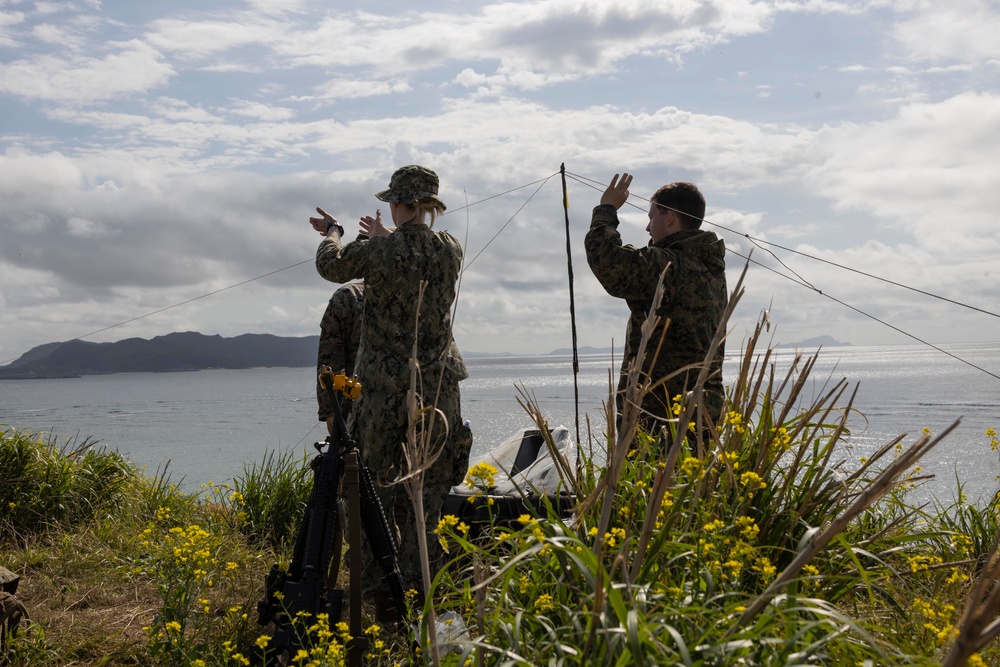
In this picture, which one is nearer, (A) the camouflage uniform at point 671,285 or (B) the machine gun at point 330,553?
(B) the machine gun at point 330,553

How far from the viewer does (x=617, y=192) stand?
4246mm

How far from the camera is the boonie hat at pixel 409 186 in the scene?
4.00 m

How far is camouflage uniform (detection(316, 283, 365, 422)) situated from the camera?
507 centimetres

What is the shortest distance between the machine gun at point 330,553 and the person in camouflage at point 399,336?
1.82 feet

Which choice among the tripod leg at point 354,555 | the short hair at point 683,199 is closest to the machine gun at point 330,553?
the tripod leg at point 354,555

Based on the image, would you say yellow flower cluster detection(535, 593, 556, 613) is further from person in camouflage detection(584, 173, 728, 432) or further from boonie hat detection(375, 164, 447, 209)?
boonie hat detection(375, 164, 447, 209)

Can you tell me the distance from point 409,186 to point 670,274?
1330 millimetres

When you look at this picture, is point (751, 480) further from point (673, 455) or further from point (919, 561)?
point (919, 561)

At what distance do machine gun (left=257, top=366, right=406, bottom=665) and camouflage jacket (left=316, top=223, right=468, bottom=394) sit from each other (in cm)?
57

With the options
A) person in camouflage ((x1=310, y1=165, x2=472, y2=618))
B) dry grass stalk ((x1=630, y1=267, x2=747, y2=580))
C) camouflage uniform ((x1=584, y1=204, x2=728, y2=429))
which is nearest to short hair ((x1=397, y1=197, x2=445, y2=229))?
person in camouflage ((x1=310, y1=165, x2=472, y2=618))

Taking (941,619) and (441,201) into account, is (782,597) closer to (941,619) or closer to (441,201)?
(941,619)

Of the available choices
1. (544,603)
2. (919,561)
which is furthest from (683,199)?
(544,603)

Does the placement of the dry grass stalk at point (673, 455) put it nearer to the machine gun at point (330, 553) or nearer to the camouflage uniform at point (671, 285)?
the machine gun at point (330, 553)

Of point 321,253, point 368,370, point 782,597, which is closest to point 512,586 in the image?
point 782,597
